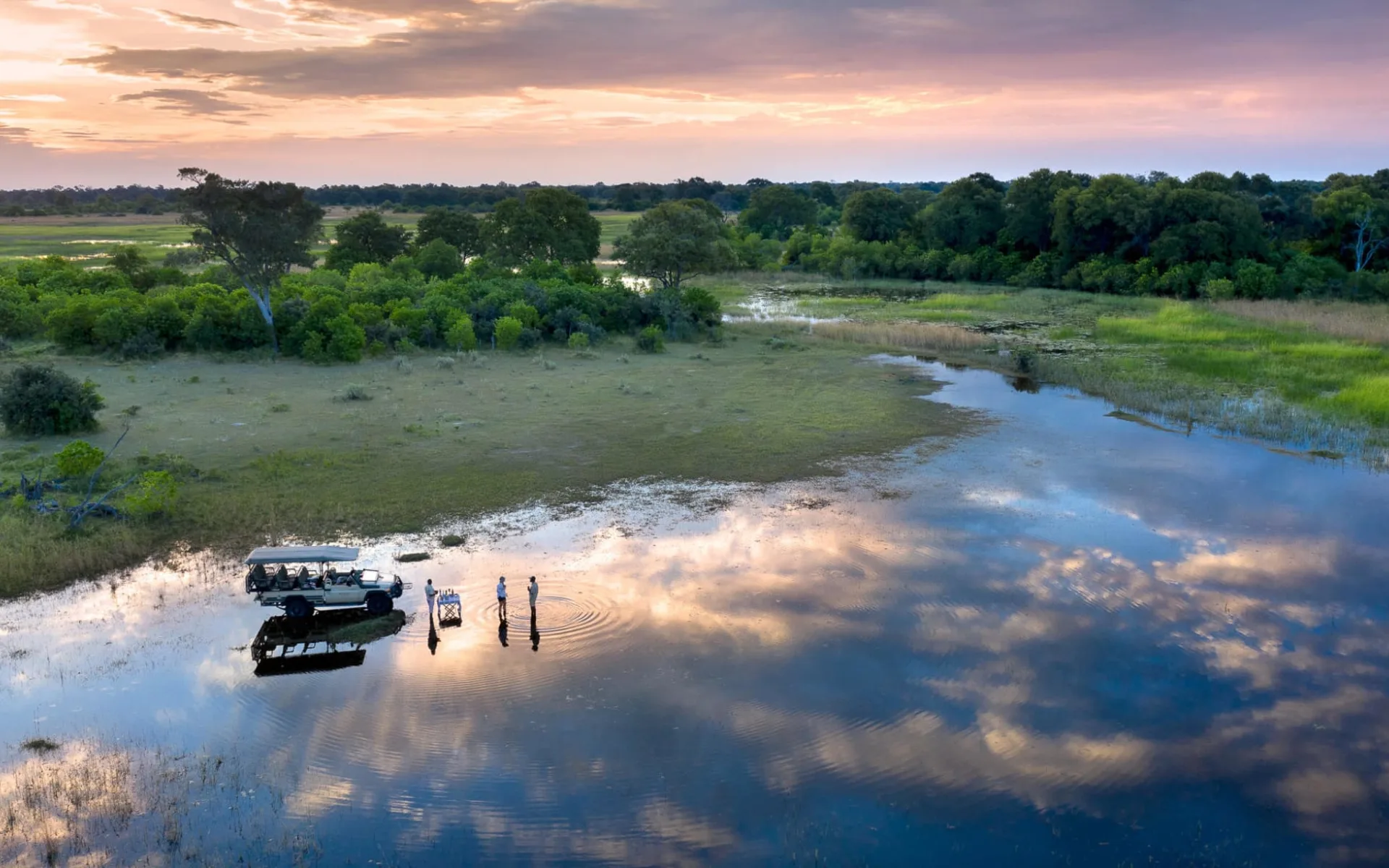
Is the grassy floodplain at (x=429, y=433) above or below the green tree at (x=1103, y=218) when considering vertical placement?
below

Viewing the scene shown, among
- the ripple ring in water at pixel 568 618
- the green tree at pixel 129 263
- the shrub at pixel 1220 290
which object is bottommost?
the ripple ring in water at pixel 568 618

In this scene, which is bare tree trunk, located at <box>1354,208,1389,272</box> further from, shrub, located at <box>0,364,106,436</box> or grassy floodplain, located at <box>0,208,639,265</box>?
shrub, located at <box>0,364,106,436</box>

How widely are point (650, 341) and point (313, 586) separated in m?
35.5

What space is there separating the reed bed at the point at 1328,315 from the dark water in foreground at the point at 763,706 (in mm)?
33076

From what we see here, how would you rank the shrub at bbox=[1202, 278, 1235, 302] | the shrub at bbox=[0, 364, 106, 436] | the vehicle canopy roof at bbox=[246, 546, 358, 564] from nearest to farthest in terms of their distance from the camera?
1. the vehicle canopy roof at bbox=[246, 546, 358, 564]
2. the shrub at bbox=[0, 364, 106, 436]
3. the shrub at bbox=[1202, 278, 1235, 302]

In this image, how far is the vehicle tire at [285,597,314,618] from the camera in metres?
19.3

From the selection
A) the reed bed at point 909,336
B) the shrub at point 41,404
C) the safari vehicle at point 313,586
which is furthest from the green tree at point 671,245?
the safari vehicle at point 313,586

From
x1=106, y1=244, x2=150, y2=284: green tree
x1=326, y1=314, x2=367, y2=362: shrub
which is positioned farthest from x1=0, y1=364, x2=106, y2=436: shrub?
x1=106, y1=244, x2=150, y2=284: green tree

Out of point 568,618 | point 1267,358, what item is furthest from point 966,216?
point 568,618

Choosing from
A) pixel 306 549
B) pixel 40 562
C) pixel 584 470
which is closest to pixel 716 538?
pixel 584 470

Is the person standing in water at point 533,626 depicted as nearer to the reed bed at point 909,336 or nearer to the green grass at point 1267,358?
the green grass at point 1267,358

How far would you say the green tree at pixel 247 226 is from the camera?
159 feet

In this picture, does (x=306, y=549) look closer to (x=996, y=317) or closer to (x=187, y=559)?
(x=187, y=559)

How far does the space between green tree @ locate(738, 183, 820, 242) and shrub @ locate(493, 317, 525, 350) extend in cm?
7931
